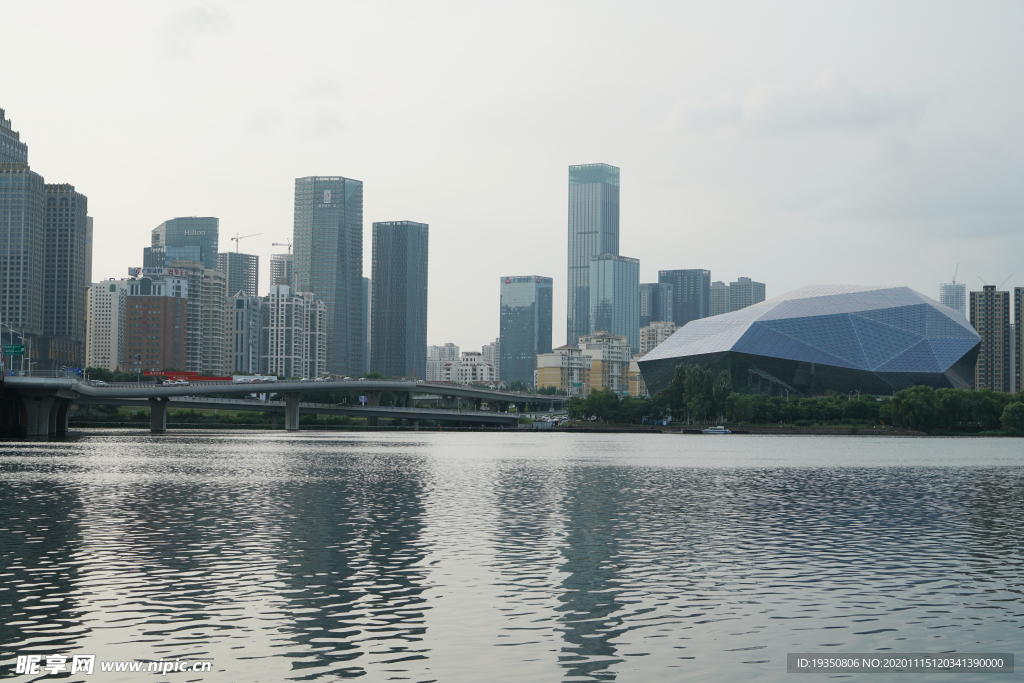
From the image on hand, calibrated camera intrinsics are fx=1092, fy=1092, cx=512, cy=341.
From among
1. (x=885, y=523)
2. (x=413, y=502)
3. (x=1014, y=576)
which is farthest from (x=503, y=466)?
(x=1014, y=576)

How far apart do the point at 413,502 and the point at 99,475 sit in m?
21.8

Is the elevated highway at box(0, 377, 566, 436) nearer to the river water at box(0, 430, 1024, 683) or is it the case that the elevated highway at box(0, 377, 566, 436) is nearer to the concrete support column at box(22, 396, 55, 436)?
the concrete support column at box(22, 396, 55, 436)

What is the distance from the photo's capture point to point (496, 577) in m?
26.2

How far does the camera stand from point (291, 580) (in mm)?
25078

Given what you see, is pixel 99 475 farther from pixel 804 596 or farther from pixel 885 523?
pixel 804 596

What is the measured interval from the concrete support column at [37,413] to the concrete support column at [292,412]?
55.9 meters

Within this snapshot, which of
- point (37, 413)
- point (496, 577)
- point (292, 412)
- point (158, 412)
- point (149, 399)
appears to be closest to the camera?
point (496, 577)

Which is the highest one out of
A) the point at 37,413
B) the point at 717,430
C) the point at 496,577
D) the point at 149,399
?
the point at 149,399

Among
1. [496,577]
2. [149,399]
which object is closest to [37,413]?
[149,399]

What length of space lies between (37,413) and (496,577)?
101516 millimetres

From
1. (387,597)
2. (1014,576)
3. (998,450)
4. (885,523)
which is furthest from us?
(998,450)

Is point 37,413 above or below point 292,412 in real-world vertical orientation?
above

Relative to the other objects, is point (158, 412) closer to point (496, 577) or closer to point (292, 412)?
point (292, 412)

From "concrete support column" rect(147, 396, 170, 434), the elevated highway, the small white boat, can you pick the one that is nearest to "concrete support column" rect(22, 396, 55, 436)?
the elevated highway
